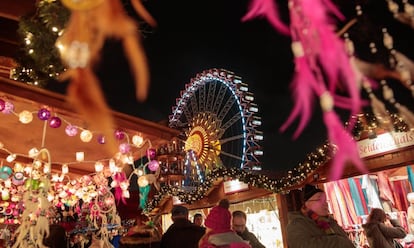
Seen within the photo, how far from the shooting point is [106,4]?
3.18ft

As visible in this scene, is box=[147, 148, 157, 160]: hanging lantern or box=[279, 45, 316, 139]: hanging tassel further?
box=[147, 148, 157, 160]: hanging lantern

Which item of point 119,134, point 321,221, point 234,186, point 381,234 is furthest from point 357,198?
point 119,134

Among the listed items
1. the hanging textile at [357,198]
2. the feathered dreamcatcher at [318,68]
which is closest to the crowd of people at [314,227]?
the feathered dreamcatcher at [318,68]

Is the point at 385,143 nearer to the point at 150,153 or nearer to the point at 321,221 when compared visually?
the point at 321,221

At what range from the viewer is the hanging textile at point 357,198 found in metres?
7.31

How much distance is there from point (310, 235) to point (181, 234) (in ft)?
4.27

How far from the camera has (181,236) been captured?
3.53 meters

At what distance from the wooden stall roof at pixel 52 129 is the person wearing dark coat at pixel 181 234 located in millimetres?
1161

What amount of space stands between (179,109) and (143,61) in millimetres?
14745

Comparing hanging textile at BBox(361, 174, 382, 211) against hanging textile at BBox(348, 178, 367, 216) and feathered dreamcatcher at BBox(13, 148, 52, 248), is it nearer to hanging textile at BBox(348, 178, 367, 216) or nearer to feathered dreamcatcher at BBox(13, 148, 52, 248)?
hanging textile at BBox(348, 178, 367, 216)

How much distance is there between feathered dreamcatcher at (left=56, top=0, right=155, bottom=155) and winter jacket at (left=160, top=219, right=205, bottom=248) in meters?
2.84

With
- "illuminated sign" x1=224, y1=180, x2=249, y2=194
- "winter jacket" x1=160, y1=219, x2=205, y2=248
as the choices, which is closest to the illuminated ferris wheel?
"illuminated sign" x1=224, y1=180, x2=249, y2=194

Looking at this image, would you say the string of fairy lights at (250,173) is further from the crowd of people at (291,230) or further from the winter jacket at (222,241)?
the winter jacket at (222,241)

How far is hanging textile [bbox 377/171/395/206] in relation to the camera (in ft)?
23.4
